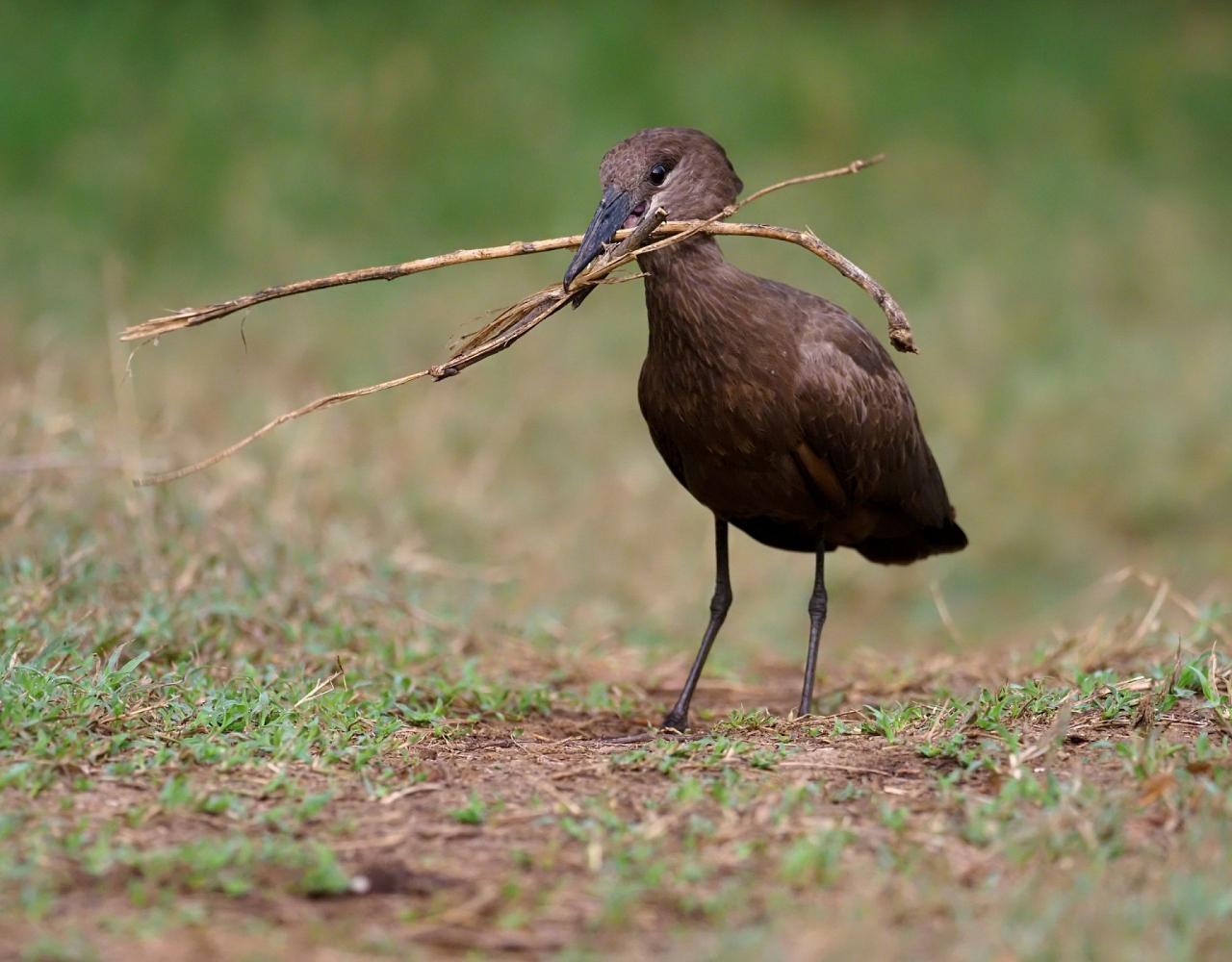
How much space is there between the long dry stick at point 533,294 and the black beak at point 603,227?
30 millimetres

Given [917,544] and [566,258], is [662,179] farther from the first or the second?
[566,258]

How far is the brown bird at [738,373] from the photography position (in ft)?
14.9

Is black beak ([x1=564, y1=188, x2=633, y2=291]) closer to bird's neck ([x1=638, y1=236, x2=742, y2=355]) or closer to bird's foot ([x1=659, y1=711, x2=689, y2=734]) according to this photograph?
bird's neck ([x1=638, y1=236, x2=742, y2=355])

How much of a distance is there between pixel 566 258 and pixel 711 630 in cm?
632

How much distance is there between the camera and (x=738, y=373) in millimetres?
4527

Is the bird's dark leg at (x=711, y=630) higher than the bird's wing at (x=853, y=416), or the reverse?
the bird's wing at (x=853, y=416)

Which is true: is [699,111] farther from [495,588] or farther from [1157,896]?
[1157,896]

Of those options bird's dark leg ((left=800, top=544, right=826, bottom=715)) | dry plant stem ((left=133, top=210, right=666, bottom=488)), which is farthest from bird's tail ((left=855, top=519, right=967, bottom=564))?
dry plant stem ((left=133, top=210, right=666, bottom=488))

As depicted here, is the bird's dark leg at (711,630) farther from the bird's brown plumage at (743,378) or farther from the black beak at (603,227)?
the black beak at (603,227)

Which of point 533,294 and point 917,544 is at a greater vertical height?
point 533,294

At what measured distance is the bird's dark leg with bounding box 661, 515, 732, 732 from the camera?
4996 millimetres

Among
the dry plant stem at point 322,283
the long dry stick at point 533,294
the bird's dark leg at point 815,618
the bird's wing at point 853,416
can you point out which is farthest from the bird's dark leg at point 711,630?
the dry plant stem at point 322,283

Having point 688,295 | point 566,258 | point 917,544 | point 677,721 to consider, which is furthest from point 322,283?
point 566,258

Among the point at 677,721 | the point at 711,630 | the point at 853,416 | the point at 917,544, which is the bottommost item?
the point at 677,721
